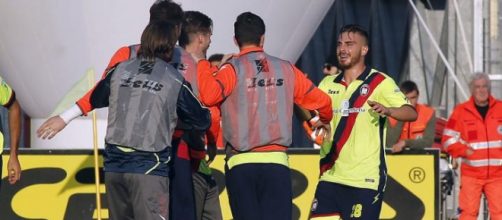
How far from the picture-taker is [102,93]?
8.80m

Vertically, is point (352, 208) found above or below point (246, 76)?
below

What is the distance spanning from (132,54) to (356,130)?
66.8 inches

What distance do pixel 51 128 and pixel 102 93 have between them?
0.40 meters

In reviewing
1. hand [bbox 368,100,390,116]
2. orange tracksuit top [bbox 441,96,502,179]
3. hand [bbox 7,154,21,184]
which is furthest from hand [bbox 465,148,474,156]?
hand [bbox 7,154,21,184]

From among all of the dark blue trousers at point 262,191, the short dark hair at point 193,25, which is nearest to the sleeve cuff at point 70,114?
the dark blue trousers at point 262,191

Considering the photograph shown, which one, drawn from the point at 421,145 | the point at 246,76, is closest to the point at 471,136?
the point at 421,145

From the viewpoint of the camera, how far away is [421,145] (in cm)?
1345

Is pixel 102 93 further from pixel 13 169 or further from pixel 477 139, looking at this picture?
pixel 477 139

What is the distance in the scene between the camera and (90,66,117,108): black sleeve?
878 cm

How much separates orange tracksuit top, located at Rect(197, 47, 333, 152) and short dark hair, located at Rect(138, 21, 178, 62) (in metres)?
0.59

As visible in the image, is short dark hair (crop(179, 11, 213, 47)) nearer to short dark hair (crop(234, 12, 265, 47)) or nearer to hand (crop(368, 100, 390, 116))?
short dark hair (crop(234, 12, 265, 47))

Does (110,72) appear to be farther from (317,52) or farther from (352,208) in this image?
(317,52)

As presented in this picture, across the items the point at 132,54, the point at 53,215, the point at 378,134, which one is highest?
the point at 132,54

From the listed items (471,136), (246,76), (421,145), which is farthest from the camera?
(471,136)
